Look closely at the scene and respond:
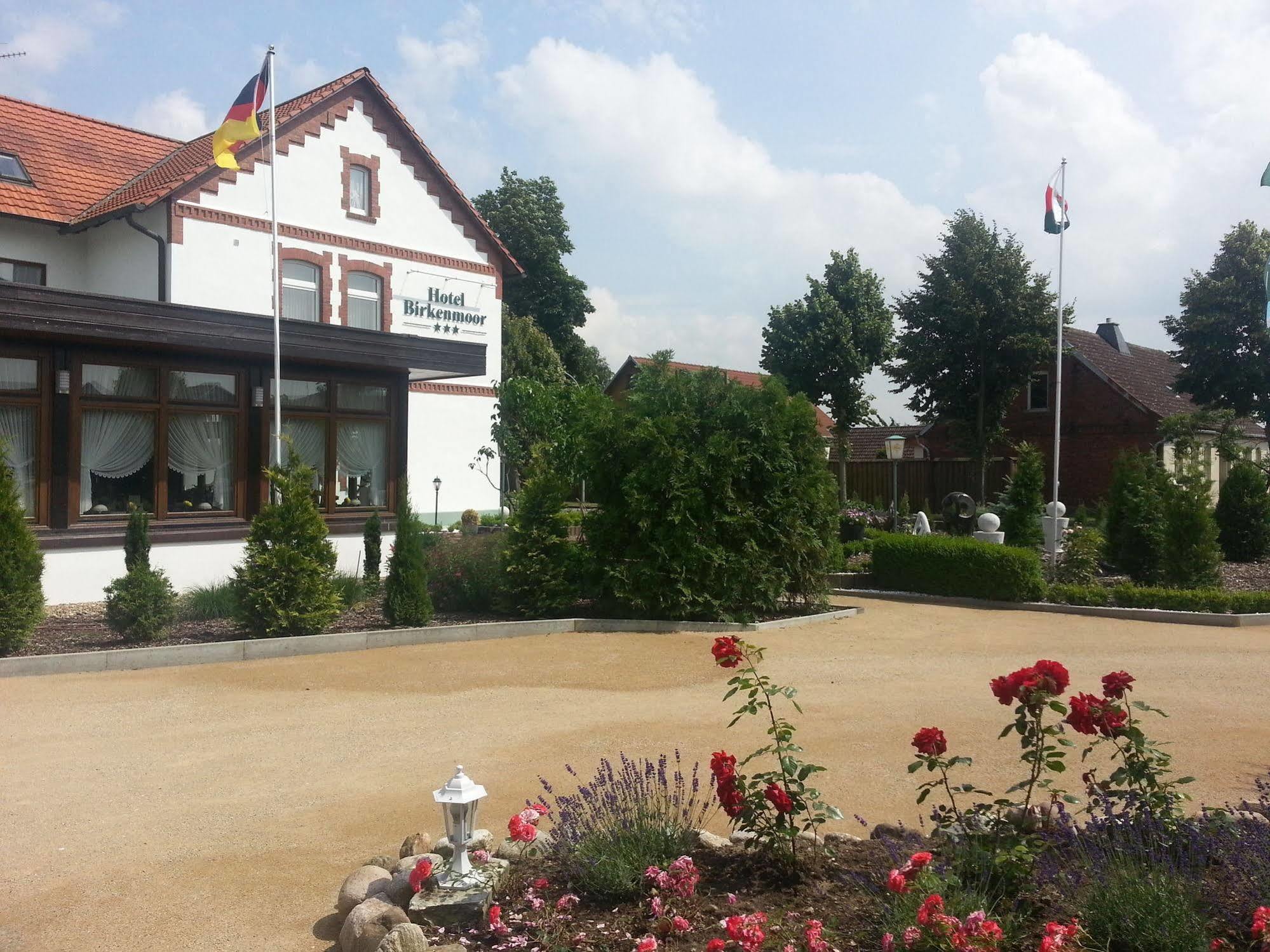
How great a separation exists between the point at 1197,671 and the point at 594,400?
7591 millimetres

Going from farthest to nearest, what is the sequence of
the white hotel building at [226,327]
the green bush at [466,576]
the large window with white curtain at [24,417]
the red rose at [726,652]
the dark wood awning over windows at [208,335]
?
the white hotel building at [226,327]
the green bush at [466,576]
the large window with white curtain at [24,417]
the dark wood awning over windows at [208,335]
the red rose at [726,652]

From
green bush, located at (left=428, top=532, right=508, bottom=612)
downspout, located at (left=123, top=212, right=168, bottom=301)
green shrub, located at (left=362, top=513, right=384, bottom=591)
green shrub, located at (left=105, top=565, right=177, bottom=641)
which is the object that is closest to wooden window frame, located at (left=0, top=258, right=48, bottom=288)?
downspout, located at (left=123, top=212, right=168, bottom=301)

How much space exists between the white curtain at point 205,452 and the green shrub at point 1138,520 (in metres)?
14.6

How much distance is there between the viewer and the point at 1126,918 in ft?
10.9

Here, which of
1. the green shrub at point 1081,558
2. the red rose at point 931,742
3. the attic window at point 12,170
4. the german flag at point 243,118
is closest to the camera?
the red rose at point 931,742

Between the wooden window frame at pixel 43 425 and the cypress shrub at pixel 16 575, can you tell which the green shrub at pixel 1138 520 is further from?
the wooden window frame at pixel 43 425

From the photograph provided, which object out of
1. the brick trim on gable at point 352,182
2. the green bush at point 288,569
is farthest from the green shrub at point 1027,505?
the brick trim on gable at point 352,182

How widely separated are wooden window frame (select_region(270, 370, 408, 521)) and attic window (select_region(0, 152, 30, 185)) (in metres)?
10.1

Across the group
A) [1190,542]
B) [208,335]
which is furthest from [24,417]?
[1190,542]

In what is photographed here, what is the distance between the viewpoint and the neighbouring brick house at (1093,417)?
34188mm

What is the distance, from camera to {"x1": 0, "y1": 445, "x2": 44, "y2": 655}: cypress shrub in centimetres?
992

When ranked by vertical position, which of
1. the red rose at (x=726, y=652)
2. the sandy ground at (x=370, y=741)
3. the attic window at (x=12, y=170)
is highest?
the attic window at (x=12, y=170)

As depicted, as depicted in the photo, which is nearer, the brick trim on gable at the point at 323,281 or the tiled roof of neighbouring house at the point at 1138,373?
the brick trim on gable at the point at 323,281

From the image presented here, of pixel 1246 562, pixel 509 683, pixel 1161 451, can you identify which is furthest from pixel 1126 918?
pixel 1161 451
